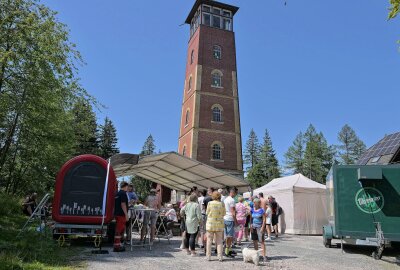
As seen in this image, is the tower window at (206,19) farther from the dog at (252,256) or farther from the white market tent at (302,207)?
the dog at (252,256)

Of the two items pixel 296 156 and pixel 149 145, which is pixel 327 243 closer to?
pixel 296 156

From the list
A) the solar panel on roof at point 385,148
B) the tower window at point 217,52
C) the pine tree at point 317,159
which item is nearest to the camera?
the solar panel on roof at point 385,148

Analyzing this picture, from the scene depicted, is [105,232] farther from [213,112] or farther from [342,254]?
[213,112]

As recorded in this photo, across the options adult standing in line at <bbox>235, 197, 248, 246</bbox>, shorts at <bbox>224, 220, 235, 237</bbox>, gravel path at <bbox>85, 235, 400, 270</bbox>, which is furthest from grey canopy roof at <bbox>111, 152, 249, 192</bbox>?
shorts at <bbox>224, 220, 235, 237</bbox>

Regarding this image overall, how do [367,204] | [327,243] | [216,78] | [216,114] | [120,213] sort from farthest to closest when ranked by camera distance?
[216,78] → [216,114] → [327,243] → [367,204] → [120,213]

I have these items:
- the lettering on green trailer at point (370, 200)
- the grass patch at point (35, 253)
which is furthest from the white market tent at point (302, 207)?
the grass patch at point (35, 253)

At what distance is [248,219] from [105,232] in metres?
5.26

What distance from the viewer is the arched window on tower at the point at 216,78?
116 feet

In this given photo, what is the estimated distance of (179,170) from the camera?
723 inches

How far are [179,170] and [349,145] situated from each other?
6397 centimetres

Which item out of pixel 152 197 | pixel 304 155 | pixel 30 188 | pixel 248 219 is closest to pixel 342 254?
pixel 248 219

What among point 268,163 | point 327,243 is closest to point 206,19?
point 327,243

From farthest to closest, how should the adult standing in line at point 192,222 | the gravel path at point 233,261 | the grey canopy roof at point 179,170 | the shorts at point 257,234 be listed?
the grey canopy roof at point 179,170 → the adult standing in line at point 192,222 → the shorts at point 257,234 → the gravel path at point 233,261

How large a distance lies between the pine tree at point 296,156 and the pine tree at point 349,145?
26.5ft
